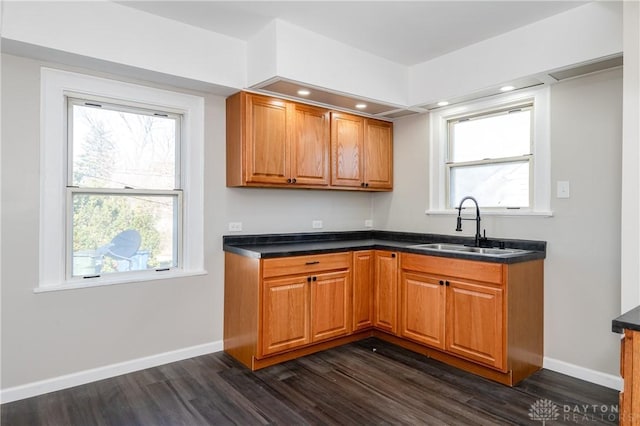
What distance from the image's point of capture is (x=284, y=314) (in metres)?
3.10

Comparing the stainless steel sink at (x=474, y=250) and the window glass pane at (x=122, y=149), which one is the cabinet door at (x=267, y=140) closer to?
the window glass pane at (x=122, y=149)

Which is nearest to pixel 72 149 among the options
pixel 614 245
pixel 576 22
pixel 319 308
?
pixel 319 308

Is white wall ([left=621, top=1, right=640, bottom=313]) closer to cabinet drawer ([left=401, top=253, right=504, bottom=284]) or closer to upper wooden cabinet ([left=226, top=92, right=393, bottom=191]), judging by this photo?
cabinet drawer ([left=401, top=253, right=504, bottom=284])

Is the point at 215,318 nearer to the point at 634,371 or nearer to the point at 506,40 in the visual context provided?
the point at 634,371

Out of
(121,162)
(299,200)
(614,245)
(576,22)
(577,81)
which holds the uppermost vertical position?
(576,22)

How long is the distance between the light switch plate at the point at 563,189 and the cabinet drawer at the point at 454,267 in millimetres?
814

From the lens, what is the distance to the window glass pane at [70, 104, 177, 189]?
112 inches

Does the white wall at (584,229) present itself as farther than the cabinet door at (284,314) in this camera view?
No

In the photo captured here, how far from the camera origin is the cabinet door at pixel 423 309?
3.12 metres

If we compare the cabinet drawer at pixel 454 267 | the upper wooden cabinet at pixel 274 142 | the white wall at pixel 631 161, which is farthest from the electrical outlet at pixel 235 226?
the white wall at pixel 631 161

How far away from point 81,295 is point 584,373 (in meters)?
3.68

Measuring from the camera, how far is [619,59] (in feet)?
8.38

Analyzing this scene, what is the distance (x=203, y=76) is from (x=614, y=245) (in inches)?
129

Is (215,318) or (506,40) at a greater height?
(506,40)
